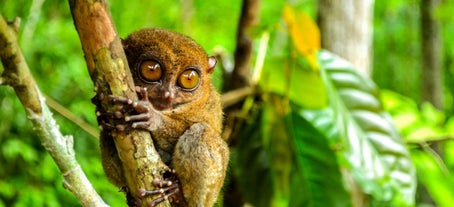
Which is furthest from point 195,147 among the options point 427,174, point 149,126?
point 427,174

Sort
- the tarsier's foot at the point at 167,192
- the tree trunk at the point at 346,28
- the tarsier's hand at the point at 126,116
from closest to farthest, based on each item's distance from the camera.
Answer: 1. the tarsier's hand at the point at 126,116
2. the tarsier's foot at the point at 167,192
3. the tree trunk at the point at 346,28

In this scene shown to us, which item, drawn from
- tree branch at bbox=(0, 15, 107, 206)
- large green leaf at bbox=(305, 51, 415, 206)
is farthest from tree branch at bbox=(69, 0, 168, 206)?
large green leaf at bbox=(305, 51, 415, 206)

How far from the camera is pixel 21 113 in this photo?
4.45 m

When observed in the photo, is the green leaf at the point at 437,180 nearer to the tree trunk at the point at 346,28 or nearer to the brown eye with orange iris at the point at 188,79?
the tree trunk at the point at 346,28

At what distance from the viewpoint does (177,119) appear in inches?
103

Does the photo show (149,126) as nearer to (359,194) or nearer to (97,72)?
Result: (97,72)

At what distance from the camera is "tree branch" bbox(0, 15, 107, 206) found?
1.88 metres

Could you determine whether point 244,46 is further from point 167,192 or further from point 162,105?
point 167,192

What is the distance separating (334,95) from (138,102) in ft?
5.91

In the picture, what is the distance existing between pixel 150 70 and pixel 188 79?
168 mm

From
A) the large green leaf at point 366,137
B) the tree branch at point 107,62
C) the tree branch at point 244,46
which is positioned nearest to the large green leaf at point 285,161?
the large green leaf at point 366,137

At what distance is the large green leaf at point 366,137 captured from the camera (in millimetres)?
3656

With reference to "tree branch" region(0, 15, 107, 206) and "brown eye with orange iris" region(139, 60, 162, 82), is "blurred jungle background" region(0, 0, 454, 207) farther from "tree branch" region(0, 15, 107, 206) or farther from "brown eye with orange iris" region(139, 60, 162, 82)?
"tree branch" region(0, 15, 107, 206)

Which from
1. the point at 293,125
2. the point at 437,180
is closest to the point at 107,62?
the point at 293,125
